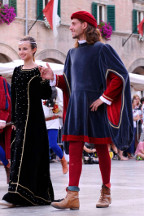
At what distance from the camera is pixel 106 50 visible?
6.09 meters

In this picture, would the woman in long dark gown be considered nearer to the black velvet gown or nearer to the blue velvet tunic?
the black velvet gown

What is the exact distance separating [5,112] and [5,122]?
30 cm

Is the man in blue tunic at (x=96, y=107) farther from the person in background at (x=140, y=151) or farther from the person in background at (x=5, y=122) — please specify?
the person in background at (x=140, y=151)

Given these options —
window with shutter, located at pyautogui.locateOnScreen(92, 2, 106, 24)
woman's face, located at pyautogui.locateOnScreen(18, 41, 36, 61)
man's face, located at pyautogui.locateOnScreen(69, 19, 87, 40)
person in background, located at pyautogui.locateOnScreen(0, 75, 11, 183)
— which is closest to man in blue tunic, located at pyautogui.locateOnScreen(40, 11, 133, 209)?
man's face, located at pyautogui.locateOnScreen(69, 19, 87, 40)

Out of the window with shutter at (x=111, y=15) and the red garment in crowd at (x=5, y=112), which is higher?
the window with shutter at (x=111, y=15)

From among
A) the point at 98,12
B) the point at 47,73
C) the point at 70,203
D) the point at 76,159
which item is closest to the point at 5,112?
the point at 47,73

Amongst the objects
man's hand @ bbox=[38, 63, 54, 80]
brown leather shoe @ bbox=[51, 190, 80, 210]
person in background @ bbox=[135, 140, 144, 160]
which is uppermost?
man's hand @ bbox=[38, 63, 54, 80]

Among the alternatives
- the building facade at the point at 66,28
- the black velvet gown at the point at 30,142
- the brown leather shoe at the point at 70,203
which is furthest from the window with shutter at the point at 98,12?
the brown leather shoe at the point at 70,203

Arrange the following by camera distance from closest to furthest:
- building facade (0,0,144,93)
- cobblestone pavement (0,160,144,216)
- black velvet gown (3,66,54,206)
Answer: cobblestone pavement (0,160,144,216)
black velvet gown (3,66,54,206)
building facade (0,0,144,93)

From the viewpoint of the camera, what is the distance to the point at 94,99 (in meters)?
6.08

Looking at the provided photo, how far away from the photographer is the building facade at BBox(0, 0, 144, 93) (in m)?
24.9

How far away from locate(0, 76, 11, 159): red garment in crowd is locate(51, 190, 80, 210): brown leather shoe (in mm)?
2808

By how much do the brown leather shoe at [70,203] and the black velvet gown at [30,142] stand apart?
1.84ft

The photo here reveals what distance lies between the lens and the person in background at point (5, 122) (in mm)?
8530
